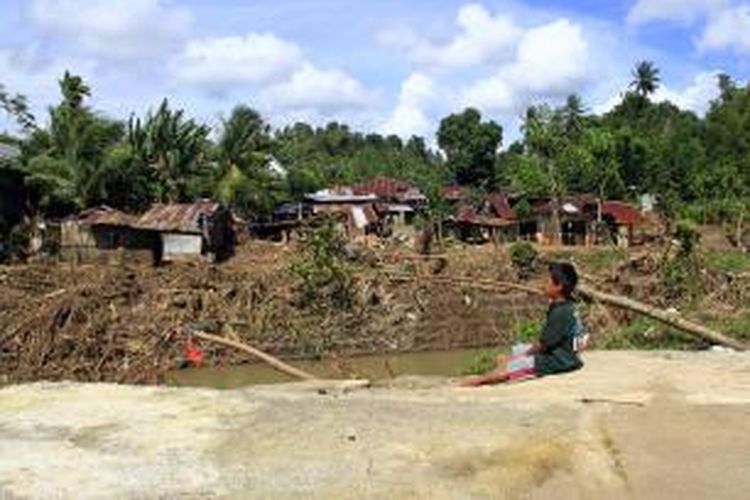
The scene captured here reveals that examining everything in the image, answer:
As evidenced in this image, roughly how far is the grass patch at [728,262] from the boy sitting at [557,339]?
21.6 meters

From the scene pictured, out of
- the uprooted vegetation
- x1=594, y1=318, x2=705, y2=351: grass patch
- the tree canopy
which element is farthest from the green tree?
x1=594, y1=318, x2=705, y2=351: grass patch

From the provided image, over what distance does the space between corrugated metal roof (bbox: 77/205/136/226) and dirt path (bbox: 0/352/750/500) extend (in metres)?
27.6

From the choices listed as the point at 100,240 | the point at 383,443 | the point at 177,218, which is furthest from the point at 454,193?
the point at 383,443

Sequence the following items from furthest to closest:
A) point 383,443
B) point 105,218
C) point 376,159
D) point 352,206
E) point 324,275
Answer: point 376,159 → point 352,206 → point 105,218 → point 324,275 → point 383,443

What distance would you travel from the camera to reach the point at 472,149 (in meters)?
68.7

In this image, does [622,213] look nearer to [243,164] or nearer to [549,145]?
[549,145]

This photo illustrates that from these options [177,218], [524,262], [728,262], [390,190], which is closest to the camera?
[524,262]

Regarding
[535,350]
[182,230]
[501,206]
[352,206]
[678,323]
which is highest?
[501,206]

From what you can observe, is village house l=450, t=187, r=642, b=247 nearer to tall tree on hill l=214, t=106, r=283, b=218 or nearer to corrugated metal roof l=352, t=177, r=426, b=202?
corrugated metal roof l=352, t=177, r=426, b=202

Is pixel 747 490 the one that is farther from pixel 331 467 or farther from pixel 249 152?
pixel 249 152

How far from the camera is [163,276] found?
29.4 metres

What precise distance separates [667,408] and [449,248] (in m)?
31.7

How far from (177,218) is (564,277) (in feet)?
91.9

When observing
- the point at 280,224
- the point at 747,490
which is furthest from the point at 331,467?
the point at 280,224
